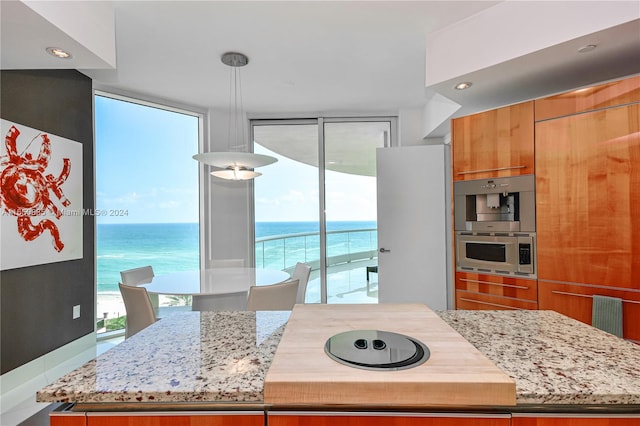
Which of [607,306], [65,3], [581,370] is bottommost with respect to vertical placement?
[607,306]

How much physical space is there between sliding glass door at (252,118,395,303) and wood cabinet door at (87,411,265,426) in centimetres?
370

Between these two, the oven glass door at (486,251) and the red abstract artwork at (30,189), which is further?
the oven glass door at (486,251)

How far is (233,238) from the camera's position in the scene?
440 cm

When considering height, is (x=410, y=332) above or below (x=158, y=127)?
below

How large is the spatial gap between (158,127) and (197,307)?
2426mm

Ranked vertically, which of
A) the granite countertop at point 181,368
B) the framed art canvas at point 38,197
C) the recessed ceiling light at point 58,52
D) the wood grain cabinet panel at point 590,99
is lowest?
the granite countertop at point 181,368

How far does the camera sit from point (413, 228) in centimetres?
381

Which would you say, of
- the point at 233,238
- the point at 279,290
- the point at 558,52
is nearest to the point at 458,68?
the point at 558,52

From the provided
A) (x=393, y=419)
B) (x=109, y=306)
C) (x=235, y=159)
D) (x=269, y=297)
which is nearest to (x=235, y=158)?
(x=235, y=159)

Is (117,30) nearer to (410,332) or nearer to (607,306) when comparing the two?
(410,332)

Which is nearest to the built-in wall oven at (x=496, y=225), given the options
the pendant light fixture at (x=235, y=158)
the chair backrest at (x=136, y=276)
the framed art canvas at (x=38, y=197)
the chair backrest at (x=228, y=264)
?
the pendant light fixture at (x=235, y=158)

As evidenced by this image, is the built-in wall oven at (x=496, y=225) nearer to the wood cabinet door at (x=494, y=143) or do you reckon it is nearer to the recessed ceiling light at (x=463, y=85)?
the wood cabinet door at (x=494, y=143)

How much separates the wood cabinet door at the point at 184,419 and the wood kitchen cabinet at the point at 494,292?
2327 millimetres

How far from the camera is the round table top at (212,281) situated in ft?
7.91
